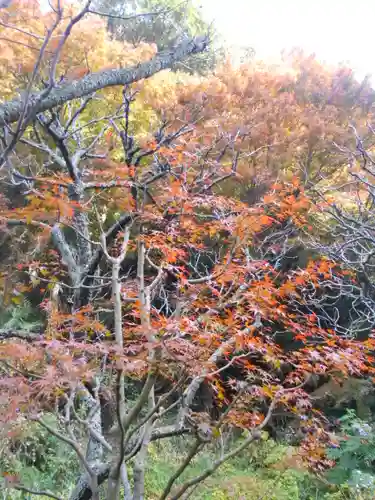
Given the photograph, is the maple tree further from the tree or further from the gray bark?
the tree

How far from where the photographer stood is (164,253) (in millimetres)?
4281

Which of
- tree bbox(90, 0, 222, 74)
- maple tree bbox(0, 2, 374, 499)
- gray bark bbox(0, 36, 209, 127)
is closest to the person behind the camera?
gray bark bbox(0, 36, 209, 127)

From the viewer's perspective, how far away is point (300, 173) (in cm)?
756

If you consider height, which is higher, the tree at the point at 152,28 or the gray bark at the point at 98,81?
the tree at the point at 152,28

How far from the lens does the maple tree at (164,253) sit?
2.24 metres

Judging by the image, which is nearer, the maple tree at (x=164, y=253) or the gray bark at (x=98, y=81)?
the gray bark at (x=98, y=81)

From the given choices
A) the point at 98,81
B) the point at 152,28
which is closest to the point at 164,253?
the point at 98,81

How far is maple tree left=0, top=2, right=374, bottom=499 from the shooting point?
2.24m

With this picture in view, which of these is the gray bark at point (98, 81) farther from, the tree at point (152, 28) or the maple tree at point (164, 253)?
the tree at point (152, 28)

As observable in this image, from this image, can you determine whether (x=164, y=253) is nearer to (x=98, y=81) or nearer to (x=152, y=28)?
(x=98, y=81)

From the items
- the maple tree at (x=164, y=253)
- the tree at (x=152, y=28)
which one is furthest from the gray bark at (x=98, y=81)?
the tree at (x=152, y=28)

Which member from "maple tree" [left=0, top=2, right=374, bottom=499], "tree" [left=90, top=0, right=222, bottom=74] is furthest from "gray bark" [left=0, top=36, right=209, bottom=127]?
"tree" [left=90, top=0, right=222, bottom=74]

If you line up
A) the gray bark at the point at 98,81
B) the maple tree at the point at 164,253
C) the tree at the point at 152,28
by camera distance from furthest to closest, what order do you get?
the tree at the point at 152,28 → the maple tree at the point at 164,253 → the gray bark at the point at 98,81

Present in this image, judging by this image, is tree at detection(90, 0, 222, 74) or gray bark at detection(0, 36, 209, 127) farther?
tree at detection(90, 0, 222, 74)
